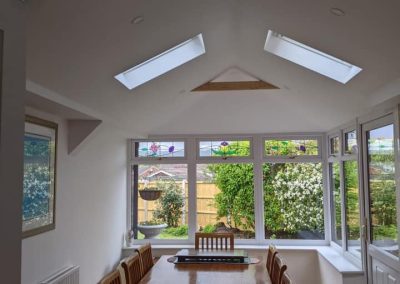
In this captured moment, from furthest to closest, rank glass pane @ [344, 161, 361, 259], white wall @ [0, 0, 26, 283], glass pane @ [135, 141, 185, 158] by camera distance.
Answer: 1. glass pane @ [135, 141, 185, 158]
2. glass pane @ [344, 161, 361, 259]
3. white wall @ [0, 0, 26, 283]

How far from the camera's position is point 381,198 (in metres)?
3.42

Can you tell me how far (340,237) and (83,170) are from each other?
3.28 m

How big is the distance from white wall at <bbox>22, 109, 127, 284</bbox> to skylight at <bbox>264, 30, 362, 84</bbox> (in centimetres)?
184

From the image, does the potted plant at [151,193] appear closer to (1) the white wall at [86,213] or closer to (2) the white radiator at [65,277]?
(1) the white wall at [86,213]

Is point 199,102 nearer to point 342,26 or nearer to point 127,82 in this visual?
point 127,82

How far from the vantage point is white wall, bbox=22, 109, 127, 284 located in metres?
3.21

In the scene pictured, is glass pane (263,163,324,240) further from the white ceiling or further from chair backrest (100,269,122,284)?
chair backrest (100,269,122,284)

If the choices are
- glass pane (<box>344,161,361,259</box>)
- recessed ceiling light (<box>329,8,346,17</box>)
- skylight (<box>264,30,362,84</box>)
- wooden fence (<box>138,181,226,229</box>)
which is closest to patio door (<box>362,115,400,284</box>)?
glass pane (<box>344,161,361,259</box>)

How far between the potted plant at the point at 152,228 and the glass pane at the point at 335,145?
8.60 feet

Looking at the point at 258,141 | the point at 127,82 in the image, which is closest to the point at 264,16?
the point at 127,82

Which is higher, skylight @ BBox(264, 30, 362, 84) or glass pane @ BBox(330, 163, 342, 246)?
skylight @ BBox(264, 30, 362, 84)

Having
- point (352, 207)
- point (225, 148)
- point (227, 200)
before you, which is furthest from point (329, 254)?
point (225, 148)

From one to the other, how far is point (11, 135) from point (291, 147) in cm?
487

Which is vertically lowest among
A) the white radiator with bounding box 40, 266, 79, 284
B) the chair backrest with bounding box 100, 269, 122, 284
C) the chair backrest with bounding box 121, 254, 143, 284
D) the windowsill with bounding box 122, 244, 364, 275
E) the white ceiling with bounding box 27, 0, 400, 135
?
the windowsill with bounding box 122, 244, 364, 275
